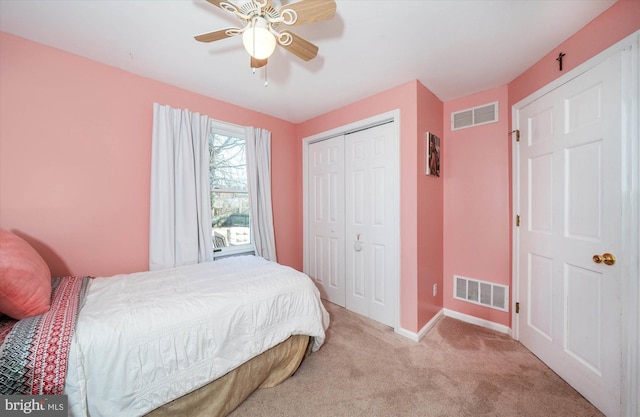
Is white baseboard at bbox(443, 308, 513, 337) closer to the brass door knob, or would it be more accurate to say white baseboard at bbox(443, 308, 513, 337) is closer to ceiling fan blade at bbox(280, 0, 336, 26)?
the brass door knob

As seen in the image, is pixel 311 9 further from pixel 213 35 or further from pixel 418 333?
pixel 418 333

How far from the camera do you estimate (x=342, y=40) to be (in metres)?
1.68

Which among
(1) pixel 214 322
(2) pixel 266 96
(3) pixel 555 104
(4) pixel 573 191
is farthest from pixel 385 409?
(2) pixel 266 96

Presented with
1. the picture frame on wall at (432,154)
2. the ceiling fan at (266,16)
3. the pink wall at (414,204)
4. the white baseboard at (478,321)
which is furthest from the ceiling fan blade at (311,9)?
the white baseboard at (478,321)

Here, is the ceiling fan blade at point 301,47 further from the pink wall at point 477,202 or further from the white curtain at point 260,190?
the pink wall at point 477,202

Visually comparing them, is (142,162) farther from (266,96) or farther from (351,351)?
(351,351)

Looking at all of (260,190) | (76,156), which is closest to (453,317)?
(260,190)

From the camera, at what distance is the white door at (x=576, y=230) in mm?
1381

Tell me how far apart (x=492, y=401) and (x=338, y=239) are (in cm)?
190

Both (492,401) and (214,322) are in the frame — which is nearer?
(214,322)

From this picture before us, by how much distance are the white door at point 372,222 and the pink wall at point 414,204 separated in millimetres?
100

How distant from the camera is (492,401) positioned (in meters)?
1.49

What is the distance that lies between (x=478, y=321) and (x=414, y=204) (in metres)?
1.49

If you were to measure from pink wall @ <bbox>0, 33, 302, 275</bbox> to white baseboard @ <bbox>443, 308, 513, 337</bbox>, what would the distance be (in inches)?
128
